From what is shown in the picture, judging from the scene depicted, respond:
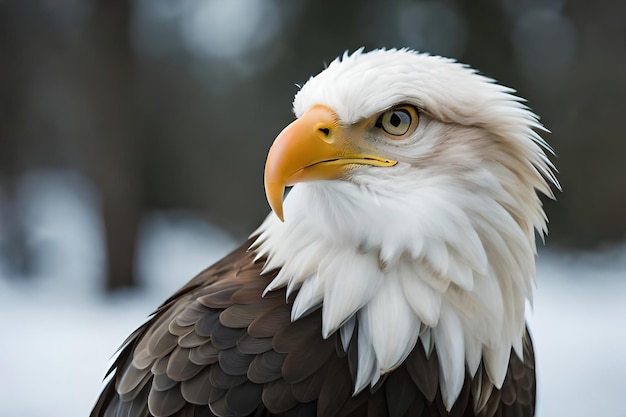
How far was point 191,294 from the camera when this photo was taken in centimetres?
115

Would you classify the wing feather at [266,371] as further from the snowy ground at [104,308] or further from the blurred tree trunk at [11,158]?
the blurred tree trunk at [11,158]

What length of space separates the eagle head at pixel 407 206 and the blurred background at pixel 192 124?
2042mm

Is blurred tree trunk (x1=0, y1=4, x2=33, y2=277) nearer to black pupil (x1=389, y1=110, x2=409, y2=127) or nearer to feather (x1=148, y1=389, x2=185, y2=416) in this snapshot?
feather (x1=148, y1=389, x2=185, y2=416)

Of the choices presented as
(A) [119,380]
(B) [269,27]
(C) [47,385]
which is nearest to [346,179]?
(A) [119,380]

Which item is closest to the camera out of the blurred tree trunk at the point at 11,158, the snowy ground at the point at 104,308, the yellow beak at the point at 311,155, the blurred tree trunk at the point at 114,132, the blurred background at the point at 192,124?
the yellow beak at the point at 311,155

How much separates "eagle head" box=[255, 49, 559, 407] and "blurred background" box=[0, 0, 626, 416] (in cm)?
204

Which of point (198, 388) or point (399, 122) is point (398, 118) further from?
point (198, 388)

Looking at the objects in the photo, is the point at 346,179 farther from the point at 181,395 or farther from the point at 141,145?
the point at 141,145

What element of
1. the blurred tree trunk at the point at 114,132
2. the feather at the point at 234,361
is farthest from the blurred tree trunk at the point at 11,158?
the feather at the point at 234,361

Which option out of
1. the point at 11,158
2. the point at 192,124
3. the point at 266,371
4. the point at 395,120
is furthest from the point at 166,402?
the point at 11,158

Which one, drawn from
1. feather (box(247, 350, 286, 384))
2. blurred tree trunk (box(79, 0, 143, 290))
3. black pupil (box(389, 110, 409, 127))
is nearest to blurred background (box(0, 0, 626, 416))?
blurred tree trunk (box(79, 0, 143, 290))

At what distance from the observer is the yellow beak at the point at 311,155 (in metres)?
0.90

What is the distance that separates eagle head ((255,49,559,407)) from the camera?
3.08 feet

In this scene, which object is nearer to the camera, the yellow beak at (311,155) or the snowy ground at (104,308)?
the yellow beak at (311,155)
